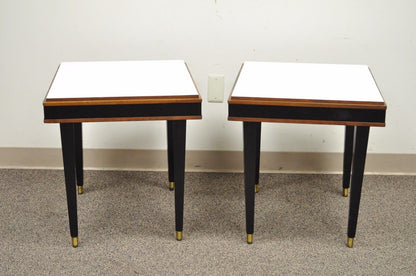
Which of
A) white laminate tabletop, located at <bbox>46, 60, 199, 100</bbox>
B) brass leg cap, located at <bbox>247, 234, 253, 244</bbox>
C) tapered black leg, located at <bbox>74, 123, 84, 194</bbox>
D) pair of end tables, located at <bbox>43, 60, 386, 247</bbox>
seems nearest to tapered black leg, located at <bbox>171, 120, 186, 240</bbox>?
pair of end tables, located at <bbox>43, 60, 386, 247</bbox>

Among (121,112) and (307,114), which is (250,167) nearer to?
(307,114)

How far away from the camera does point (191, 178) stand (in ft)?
9.32

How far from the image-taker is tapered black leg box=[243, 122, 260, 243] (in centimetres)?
225

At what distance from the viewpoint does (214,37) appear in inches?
106

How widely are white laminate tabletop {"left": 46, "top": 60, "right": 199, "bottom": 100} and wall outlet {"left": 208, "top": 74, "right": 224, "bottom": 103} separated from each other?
0.25 meters

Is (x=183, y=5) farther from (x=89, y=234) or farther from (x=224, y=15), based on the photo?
(x=89, y=234)

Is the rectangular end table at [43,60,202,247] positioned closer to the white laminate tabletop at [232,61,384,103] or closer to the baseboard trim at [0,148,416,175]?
the white laminate tabletop at [232,61,384,103]

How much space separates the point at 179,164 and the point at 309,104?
18.4 inches

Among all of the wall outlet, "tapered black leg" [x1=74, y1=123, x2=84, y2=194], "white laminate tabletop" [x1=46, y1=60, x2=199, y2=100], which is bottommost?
"tapered black leg" [x1=74, y1=123, x2=84, y2=194]

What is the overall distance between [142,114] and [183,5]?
2.04 ft

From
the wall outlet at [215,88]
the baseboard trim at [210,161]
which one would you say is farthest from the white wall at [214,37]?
the baseboard trim at [210,161]

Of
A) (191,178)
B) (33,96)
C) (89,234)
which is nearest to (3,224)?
(89,234)

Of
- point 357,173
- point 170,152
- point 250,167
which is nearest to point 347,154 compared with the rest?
point 357,173

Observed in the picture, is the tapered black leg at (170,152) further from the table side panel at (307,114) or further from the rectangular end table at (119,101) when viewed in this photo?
the table side panel at (307,114)
